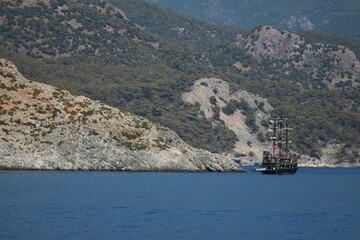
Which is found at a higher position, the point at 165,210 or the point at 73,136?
the point at 73,136

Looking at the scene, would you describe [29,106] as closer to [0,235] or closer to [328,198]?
[328,198]

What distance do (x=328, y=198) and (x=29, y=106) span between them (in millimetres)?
71462

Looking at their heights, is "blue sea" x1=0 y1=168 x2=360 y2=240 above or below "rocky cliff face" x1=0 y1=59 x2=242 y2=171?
below

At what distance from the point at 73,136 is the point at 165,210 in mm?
75011

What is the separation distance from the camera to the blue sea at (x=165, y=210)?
79.4 metres

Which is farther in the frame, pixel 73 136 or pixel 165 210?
pixel 73 136

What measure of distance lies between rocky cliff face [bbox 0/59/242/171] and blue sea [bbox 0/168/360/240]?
1345cm

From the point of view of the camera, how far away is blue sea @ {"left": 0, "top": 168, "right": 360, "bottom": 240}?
79438 mm

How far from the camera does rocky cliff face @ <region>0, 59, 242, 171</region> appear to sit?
546 ft

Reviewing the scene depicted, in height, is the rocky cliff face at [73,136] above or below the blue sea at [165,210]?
above

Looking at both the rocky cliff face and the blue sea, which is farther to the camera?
the rocky cliff face

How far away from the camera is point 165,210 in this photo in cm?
10038

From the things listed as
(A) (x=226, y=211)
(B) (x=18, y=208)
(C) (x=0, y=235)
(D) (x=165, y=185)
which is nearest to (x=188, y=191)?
(D) (x=165, y=185)

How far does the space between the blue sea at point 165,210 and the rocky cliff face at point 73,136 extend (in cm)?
1345
